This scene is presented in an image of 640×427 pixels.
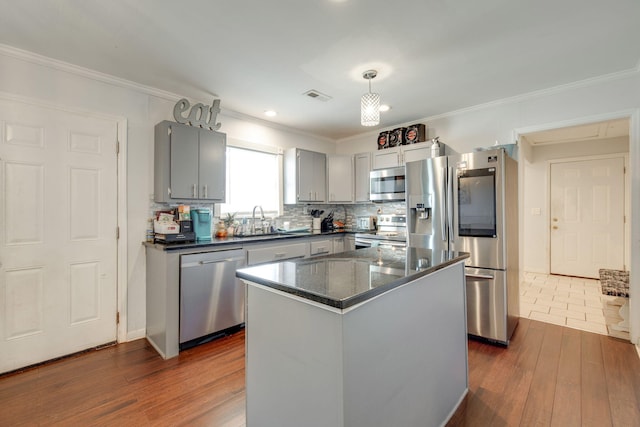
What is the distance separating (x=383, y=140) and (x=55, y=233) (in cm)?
391

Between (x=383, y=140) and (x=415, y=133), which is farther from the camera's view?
(x=383, y=140)

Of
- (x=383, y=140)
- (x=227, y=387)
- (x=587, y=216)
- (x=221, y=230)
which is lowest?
(x=227, y=387)

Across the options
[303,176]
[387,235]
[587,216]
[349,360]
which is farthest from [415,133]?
[587,216]

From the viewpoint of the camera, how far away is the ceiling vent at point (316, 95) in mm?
3090

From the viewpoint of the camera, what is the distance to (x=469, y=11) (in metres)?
1.87

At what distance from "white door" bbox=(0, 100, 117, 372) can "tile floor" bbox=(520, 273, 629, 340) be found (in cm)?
461

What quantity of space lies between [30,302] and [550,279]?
7.00 metres

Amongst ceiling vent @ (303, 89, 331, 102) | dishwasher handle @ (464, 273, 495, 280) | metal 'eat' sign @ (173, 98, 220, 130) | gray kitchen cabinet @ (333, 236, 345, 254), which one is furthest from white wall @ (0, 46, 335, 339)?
dishwasher handle @ (464, 273, 495, 280)

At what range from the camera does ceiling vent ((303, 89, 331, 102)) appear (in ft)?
10.1

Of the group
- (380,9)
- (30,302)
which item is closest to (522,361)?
(380,9)

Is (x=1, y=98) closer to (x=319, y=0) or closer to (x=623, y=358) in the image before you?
(x=319, y=0)

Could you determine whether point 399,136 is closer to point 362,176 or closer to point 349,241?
point 362,176

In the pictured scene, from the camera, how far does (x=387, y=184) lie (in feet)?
13.4

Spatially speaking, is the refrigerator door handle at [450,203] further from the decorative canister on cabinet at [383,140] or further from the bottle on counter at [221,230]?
the bottle on counter at [221,230]
